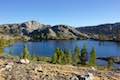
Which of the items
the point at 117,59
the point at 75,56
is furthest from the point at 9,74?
the point at 117,59

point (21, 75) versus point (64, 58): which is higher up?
point (21, 75)

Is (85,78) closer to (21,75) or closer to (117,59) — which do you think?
(21,75)

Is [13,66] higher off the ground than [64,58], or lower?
higher

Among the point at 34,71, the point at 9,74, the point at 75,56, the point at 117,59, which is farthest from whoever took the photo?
the point at 117,59

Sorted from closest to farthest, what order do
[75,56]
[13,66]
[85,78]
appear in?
[85,78], [13,66], [75,56]

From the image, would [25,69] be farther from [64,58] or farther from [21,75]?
[64,58]

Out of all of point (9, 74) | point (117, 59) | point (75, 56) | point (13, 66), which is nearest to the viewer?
point (9, 74)

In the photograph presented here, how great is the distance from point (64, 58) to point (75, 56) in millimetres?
14947

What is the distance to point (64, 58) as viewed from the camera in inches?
5172

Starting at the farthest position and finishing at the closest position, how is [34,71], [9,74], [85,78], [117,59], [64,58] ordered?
[117,59] < [64,58] < [34,71] < [9,74] < [85,78]

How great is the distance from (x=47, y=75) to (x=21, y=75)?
3.71m

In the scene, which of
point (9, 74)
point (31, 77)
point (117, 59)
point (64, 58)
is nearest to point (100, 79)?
point (31, 77)

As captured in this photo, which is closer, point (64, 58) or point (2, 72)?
point (2, 72)

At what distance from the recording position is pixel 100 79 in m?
36.8
